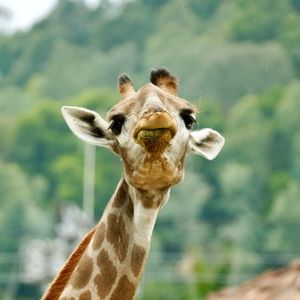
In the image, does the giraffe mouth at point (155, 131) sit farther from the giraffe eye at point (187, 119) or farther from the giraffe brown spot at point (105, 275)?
the giraffe brown spot at point (105, 275)

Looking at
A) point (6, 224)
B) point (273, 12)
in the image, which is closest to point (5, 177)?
point (6, 224)

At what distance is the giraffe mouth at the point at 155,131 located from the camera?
20.7 ft

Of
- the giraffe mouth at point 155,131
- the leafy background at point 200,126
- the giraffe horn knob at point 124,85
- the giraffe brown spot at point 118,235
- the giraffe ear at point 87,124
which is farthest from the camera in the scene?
the leafy background at point 200,126

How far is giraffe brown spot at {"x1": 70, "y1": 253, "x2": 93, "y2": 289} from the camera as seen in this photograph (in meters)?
6.92

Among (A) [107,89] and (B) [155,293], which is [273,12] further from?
(B) [155,293]

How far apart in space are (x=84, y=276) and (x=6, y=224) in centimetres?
5635

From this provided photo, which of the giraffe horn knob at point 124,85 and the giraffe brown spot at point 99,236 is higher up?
the giraffe horn knob at point 124,85

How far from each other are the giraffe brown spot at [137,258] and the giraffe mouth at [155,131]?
28.2 inches

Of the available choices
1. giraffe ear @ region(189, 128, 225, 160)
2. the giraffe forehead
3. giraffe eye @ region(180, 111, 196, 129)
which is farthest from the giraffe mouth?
giraffe ear @ region(189, 128, 225, 160)

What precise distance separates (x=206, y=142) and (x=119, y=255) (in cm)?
87

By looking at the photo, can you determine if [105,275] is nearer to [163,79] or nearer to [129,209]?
[129,209]

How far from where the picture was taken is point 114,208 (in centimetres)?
703

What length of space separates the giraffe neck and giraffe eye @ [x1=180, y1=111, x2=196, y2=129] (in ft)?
1.23

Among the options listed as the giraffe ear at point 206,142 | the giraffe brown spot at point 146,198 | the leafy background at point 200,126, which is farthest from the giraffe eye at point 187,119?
the leafy background at point 200,126
